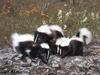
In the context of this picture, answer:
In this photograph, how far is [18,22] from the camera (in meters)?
16.3

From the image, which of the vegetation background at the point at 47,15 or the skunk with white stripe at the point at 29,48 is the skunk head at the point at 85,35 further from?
the skunk with white stripe at the point at 29,48

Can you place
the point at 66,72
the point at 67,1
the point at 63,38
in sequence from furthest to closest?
the point at 67,1 → the point at 63,38 → the point at 66,72

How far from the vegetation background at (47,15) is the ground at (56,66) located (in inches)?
47.9

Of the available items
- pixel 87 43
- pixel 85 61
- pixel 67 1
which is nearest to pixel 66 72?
pixel 85 61

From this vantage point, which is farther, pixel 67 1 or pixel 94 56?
pixel 67 1

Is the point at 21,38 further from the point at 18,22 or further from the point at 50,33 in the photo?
the point at 18,22

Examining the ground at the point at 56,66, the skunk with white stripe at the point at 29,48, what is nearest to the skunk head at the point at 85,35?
the ground at the point at 56,66

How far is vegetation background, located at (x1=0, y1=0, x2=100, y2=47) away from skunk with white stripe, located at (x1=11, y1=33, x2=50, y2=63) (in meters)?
1.02

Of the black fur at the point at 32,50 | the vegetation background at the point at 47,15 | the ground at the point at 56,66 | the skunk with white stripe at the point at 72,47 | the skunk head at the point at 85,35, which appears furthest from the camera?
the vegetation background at the point at 47,15

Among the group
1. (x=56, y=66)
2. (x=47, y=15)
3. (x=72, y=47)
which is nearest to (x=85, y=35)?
(x=72, y=47)

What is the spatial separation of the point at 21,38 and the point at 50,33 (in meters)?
0.82

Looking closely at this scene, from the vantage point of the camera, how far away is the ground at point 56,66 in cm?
1344

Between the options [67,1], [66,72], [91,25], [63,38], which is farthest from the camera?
[67,1]

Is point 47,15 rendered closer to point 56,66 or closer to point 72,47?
point 72,47
